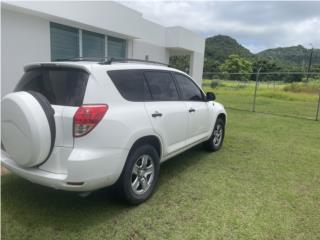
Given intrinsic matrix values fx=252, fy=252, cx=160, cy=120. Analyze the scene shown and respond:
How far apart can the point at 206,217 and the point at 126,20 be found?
9483mm

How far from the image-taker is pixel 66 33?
8609mm

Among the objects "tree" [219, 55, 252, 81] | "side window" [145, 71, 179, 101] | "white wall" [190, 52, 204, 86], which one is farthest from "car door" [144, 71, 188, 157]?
"tree" [219, 55, 252, 81]

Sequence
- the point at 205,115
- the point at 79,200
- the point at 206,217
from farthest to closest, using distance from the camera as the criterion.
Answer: the point at 205,115 < the point at 79,200 < the point at 206,217

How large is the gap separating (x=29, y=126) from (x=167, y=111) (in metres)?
1.80

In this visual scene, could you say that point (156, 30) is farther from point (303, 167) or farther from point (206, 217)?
point (206, 217)

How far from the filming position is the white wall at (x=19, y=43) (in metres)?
6.92

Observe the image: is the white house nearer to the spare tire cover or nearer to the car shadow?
the car shadow

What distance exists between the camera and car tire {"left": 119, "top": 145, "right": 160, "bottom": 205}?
298 centimetres

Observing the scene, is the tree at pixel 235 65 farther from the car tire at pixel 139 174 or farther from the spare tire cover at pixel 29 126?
the spare tire cover at pixel 29 126

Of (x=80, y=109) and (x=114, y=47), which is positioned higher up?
(x=114, y=47)

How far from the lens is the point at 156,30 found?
13.4 m

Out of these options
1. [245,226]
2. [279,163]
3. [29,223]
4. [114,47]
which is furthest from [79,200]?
[114,47]

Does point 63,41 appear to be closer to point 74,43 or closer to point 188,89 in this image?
point 74,43

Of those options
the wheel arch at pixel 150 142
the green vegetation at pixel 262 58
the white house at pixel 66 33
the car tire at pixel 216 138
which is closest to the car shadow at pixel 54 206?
the wheel arch at pixel 150 142
